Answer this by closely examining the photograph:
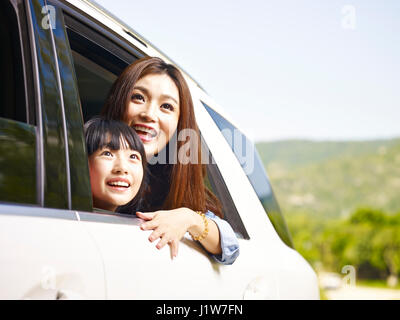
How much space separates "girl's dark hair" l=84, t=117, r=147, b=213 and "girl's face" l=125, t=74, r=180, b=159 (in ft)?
0.41

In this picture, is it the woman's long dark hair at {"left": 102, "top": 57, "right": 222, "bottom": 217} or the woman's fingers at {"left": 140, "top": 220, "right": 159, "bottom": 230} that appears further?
the woman's long dark hair at {"left": 102, "top": 57, "right": 222, "bottom": 217}

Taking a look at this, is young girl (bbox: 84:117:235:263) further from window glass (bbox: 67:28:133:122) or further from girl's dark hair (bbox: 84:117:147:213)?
window glass (bbox: 67:28:133:122)

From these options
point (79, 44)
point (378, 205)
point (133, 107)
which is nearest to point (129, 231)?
point (133, 107)

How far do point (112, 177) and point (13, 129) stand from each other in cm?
47

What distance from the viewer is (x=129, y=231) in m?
1.42

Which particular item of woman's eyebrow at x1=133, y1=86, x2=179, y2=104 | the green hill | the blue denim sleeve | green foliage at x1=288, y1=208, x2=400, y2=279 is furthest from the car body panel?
the green hill

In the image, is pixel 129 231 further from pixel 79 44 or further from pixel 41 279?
pixel 79 44

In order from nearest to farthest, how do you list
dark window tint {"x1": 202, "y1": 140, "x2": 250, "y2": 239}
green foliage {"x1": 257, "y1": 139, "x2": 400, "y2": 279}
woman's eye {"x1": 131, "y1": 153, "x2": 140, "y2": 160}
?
woman's eye {"x1": 131, "y1": 153, "x2": 140, "y2": 160} → dark window tint {"x1": 202, "y1": 140, "x2": 250, "y2": 239} → green foliage {"x1": 257, "y1": 139, "x2": 400, "y2": 279}

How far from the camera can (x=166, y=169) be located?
1.99 m

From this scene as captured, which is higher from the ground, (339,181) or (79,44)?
(339,181)

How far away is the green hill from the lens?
359ft

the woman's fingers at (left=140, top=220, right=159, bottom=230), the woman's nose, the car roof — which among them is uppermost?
the car roof

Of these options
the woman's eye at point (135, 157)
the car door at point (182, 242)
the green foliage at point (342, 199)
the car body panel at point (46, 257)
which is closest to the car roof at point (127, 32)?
the car door at point (182, 242)
